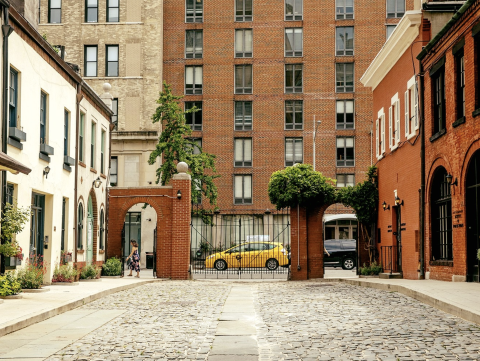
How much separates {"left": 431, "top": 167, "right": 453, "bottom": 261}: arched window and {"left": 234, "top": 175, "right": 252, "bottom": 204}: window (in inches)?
1209

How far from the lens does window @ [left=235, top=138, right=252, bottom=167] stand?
170 ft

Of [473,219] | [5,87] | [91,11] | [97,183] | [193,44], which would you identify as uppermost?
[91,11]

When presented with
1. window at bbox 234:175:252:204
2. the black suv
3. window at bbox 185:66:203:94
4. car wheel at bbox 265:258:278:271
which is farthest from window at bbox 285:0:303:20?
car wheel at bbox 265:258:278:271

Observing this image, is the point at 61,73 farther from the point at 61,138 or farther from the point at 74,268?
the point at 74,268

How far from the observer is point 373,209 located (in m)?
28.9

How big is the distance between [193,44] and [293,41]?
743 cm

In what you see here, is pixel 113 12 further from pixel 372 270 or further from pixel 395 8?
pixel 372 270

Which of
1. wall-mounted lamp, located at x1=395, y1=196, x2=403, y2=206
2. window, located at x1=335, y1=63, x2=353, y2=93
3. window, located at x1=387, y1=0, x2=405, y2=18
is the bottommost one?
wall-mounted lamp, located at x1=395, y1=196, x2=403, y2=206

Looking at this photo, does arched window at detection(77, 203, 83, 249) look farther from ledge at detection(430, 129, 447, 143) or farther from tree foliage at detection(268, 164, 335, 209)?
ledge at detection(430, 129, 447, 143)

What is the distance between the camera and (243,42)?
52.6 m

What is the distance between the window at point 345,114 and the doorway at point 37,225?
34000mm

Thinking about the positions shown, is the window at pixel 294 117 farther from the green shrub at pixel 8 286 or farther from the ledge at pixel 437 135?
the green shrub at pixel 8 286

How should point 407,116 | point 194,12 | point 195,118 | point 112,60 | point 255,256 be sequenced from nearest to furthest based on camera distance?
point 407,116, point 255,256, point 112,60, point 195,118, point 194,12


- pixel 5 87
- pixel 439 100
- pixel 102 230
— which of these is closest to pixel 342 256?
pixel 102 230
